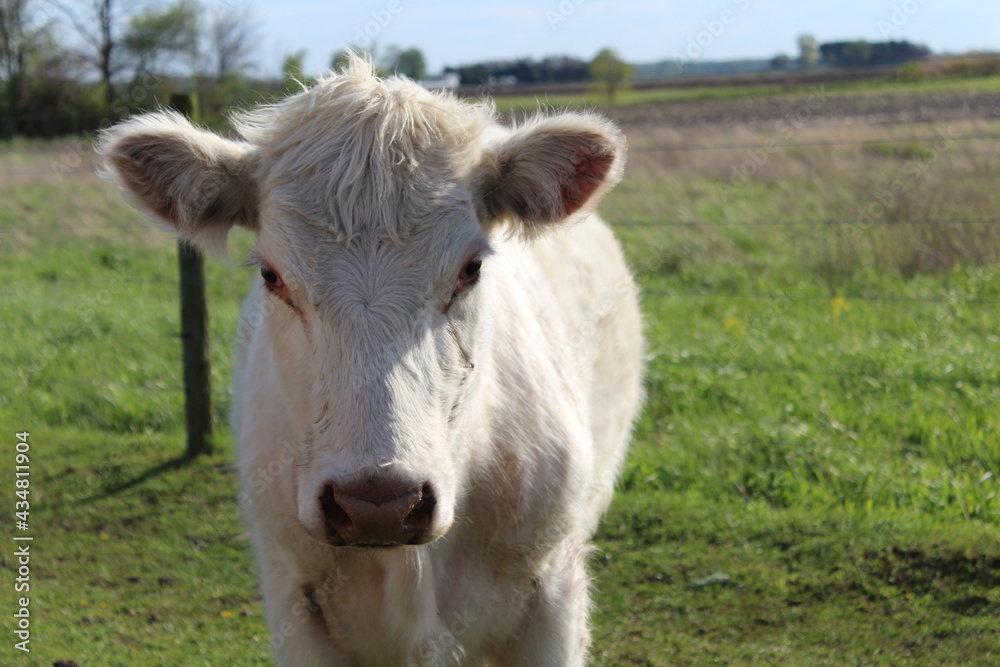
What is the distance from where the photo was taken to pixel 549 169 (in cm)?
271

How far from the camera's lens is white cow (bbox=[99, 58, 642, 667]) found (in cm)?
222

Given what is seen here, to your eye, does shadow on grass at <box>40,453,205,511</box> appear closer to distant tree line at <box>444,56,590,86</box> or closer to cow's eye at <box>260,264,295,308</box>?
cow's eye at <box>260,264,295,308</box>

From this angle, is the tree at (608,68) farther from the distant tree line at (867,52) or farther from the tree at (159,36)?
the tree at (159,36)

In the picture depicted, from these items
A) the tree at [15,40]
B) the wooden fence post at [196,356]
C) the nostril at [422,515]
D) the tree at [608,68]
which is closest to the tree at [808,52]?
the tree at [608,68]

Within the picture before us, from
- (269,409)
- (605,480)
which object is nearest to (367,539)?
(269,409)

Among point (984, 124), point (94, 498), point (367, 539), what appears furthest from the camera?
point (984, 124)

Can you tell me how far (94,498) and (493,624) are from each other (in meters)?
3.45

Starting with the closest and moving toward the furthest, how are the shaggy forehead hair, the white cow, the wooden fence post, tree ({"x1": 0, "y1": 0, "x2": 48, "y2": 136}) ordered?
the white cow < the shaggy forehead hair < the wooden fence post < tree ({"x1": 0, "y1": 0, "x2": 48, "y2": 136})

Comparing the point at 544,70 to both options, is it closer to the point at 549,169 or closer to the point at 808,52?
the point at 808,52

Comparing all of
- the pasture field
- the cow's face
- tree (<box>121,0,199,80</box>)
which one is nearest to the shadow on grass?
the pasture field

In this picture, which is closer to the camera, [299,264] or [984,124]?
[299,264]

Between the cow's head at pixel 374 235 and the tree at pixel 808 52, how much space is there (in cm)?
610

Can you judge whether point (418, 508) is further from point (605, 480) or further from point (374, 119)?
point (605, 480)

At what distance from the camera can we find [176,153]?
2631 millimetres
